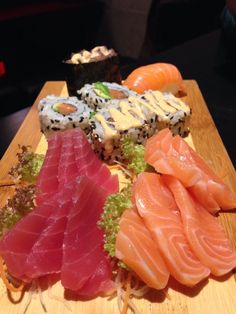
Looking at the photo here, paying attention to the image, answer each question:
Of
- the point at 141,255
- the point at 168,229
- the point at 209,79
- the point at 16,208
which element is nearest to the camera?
the point at 141,255

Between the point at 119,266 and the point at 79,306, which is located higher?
the point at 119,266

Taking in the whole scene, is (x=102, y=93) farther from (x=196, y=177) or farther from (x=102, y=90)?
(x=196, y=177)

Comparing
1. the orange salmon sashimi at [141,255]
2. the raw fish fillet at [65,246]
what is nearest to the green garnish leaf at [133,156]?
the raw fish fillet at [65,246]

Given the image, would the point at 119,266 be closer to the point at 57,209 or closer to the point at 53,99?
the point at 57,209

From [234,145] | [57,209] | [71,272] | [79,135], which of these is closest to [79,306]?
[71,272]

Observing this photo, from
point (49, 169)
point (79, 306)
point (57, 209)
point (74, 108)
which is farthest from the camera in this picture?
point (74, 108)

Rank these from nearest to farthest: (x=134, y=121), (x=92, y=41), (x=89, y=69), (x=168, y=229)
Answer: (x=168, y=229), (x=134, y=121), (x=89, y=69), (x=92, y=41)

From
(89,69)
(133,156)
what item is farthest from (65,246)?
(89,69)
